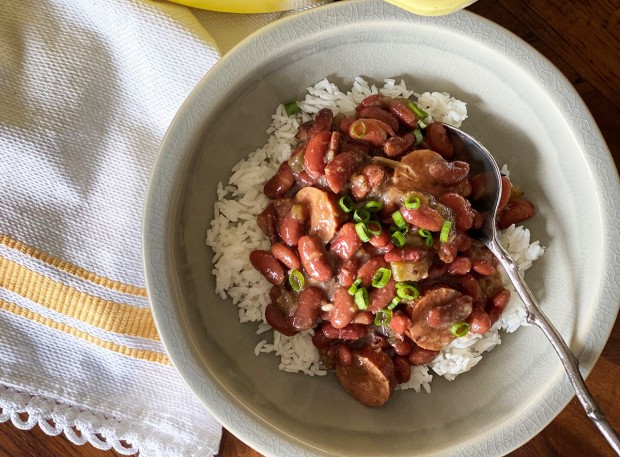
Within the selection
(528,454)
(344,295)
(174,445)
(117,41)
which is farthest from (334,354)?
(117,41)

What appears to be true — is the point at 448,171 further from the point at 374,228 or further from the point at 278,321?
the point at 278,321

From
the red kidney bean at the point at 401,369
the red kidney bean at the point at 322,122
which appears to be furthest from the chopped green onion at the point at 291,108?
the red kidney bean at the point at 401,369

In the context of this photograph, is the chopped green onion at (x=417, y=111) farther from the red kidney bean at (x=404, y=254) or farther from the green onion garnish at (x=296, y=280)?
the green onion garnish at (x=296, y=280)

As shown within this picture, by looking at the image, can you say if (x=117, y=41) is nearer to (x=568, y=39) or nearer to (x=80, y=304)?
(x=80, y=304)

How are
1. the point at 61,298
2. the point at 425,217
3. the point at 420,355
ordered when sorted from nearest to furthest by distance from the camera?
the point at 425,217 → the point at 420,355 → the point at 61,298

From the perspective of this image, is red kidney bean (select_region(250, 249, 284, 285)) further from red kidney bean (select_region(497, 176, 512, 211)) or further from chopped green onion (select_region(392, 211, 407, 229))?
red kidney bean (select_region(497, 176, 512, 211))

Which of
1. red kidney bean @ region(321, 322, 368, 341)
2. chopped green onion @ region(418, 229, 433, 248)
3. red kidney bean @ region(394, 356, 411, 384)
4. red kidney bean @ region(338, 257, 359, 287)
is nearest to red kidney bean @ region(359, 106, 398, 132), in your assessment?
chopped green onion @ region(418, 229, 433, 248)

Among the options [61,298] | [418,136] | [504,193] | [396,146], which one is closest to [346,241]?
[396,146]
